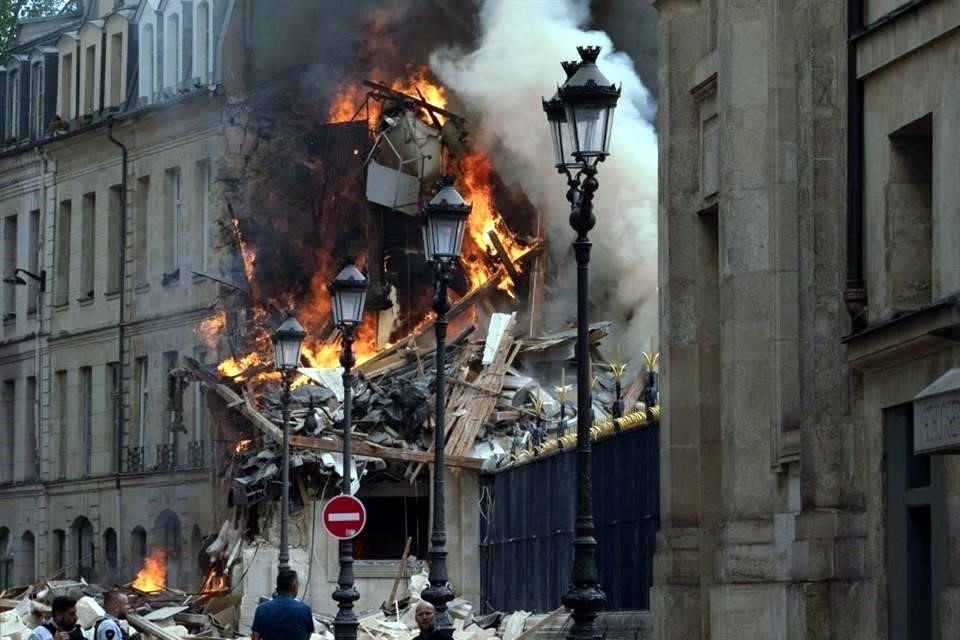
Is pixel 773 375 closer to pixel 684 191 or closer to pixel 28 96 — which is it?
pixel 684 191

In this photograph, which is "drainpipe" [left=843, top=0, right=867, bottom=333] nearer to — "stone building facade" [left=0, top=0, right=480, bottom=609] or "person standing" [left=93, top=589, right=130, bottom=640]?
"person standing" [left=93, top=589, right=130, bottom=640]

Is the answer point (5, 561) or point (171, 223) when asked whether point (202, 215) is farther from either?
point (5, 561)

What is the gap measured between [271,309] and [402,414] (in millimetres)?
9318

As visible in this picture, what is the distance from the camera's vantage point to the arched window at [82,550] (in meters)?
68.6

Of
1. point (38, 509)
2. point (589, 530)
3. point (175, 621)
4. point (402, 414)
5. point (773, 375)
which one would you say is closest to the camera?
point (589, 530)

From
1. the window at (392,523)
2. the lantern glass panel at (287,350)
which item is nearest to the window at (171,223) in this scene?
the window at (392,523)

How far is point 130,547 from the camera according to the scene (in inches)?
2625

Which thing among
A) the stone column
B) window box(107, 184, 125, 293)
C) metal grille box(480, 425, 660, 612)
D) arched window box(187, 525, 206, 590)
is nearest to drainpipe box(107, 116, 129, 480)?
window box(107, 184, 125, 293)

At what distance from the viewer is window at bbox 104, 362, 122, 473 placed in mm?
69312

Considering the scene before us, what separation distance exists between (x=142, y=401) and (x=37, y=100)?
36.1 feet

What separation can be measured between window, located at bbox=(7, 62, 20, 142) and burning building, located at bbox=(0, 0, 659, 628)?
0.08 m

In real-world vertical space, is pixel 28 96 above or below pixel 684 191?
above

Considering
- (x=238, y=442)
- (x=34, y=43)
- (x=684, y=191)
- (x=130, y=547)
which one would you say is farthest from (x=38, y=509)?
(x=684, y=191)

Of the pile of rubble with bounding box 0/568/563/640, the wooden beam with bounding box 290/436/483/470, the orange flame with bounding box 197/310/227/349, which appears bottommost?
the pile of rubble with bounding box 0/568/563/640
